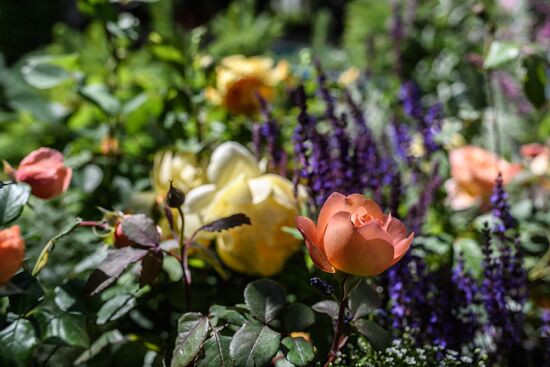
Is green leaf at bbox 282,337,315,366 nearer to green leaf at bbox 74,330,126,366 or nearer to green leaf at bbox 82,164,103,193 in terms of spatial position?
green leaf at bbox 74,330,126,366

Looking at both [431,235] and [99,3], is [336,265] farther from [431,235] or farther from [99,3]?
[99,3]

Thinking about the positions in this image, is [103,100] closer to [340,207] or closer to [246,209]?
[246,209]

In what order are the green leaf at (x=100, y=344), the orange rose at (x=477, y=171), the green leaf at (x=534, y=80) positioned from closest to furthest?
the green leaf at (x=100, y=344) < the green leaf at (x=534, y=80) < the orange rose at (x=477, y=171)

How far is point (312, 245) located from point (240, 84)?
0.59 meters

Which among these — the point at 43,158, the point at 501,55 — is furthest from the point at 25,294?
the point at 501,55

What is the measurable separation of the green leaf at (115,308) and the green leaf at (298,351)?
6.5 inches

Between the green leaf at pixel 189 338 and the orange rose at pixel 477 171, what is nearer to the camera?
the green leaf at pixel 189 338

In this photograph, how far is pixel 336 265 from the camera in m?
0.49

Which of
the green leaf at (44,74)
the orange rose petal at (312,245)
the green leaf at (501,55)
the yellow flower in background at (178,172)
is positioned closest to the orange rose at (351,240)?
the orange rose petal at (312,245)

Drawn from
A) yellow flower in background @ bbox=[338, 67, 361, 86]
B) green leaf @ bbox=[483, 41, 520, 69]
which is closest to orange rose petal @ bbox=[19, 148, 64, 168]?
green leaf @ bbox=[483, 41, 520, 69]

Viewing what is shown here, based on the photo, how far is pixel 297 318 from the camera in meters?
0.56

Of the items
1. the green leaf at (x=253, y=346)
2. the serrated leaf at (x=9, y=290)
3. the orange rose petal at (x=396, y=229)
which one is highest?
the orange rose petal at (x=396, y=229)

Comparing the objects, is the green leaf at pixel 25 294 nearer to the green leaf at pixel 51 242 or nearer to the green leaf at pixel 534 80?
the green leaf at pixel 51 242

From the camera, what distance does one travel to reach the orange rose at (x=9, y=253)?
1.50ft
